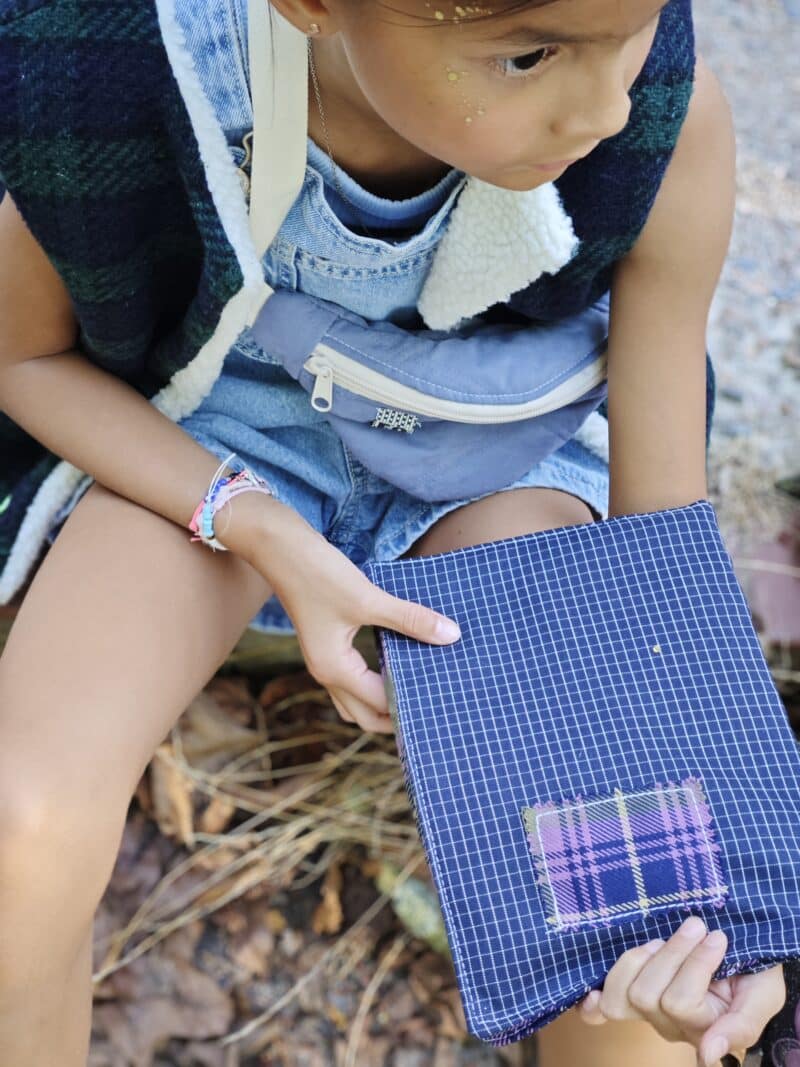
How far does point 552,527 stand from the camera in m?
1.29

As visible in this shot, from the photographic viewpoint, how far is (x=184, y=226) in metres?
1.13

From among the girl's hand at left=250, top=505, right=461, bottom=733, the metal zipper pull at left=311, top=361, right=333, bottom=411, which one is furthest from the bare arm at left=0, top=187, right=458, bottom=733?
the metal zipper pull at left=311, top=361, right=333, bottom=411

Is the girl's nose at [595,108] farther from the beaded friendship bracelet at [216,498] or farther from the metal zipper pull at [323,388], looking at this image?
the beaded friendship bracelet at [216,498]

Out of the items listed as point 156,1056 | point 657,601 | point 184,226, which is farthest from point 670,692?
point 156,1056

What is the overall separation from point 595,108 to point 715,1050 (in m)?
0.75

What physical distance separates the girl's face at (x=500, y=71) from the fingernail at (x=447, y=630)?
0.41 meters

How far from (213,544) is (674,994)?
0.63 meters

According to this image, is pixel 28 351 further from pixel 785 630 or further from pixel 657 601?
pixel 785 630

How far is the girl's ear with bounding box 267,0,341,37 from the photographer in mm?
883

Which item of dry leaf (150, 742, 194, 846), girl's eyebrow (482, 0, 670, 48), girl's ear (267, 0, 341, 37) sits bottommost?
dry leaf (150, 742, 194, 846)

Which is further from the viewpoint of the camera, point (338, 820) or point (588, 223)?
point (338, 820)

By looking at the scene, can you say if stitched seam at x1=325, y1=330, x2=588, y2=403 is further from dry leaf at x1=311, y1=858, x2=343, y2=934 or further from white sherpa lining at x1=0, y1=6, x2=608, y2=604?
dry leaf at x1=311, y1=858, x2=343, y2=934

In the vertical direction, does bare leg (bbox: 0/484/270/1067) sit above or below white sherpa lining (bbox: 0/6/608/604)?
below

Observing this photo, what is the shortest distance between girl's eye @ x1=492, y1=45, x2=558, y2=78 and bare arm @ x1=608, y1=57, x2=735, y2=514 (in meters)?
0.36
